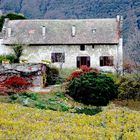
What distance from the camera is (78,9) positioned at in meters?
174

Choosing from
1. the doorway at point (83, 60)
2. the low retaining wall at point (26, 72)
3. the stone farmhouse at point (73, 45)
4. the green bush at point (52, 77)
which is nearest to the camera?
the low retaining wall at point (26, 72)

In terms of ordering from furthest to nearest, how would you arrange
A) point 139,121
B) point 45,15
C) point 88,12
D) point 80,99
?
point 45,15
point 88,12
point 80,99
point 139,121

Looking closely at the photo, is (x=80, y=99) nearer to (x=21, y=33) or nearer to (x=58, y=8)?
(x=21, y=33)

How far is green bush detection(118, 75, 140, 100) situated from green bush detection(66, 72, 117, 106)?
2.22 feet

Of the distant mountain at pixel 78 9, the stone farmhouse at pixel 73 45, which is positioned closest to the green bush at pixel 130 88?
the stone farmhouse at pixel 73 45

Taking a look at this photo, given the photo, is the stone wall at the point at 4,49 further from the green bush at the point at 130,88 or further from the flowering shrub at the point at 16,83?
the green bush at the point at 130,88

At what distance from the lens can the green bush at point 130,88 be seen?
55.1 metres

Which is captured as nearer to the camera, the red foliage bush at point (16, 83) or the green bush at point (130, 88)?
the green bush at point (130, 88)

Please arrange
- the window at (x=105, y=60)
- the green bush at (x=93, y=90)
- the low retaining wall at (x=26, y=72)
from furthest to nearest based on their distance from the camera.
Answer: the window at (x=105, y=60) < the low retaining wall at (x=26, y=72) < the green bush at (x=93, y=90)

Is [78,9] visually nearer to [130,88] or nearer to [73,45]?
[73,45]

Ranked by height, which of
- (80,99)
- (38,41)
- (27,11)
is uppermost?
(27,11)

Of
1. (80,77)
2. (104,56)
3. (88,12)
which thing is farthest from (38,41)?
(88,12)

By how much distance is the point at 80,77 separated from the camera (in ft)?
184

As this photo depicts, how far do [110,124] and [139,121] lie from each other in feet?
7.64
